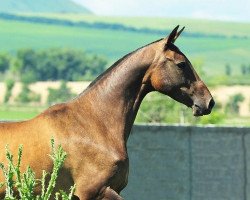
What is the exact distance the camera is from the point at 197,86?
8719 mm

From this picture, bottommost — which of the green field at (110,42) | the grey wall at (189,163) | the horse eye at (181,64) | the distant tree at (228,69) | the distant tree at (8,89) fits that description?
the green field at (110,42)

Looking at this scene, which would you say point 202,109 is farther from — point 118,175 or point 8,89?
point 8,89

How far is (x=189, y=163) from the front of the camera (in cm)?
1302

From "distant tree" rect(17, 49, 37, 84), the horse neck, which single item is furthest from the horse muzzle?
"distant tree" rect(17, 49, 37, 84)

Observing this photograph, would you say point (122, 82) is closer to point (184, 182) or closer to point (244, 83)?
point (184, 182)

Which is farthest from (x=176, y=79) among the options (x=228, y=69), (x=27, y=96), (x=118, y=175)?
(x=228, y=69)

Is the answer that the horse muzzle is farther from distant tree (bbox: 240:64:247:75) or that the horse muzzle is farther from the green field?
the green field

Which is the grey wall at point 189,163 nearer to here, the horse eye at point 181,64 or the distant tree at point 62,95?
the horse eye at point 181,64

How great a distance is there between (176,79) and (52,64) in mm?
101071

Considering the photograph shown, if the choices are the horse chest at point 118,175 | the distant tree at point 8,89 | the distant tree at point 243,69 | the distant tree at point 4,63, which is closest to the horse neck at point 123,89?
the horse chest at point 118,175

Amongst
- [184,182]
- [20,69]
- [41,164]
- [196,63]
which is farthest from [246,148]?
[20,69]

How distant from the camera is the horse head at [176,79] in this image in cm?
860

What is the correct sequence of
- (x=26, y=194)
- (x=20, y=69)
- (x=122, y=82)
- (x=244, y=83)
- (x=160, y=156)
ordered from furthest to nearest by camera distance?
(x=20, y=69) < (x=244, y=83) < (x=160, y=156) < (x=122, y=82) < (x=26, y=194)

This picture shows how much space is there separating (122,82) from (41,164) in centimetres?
104
